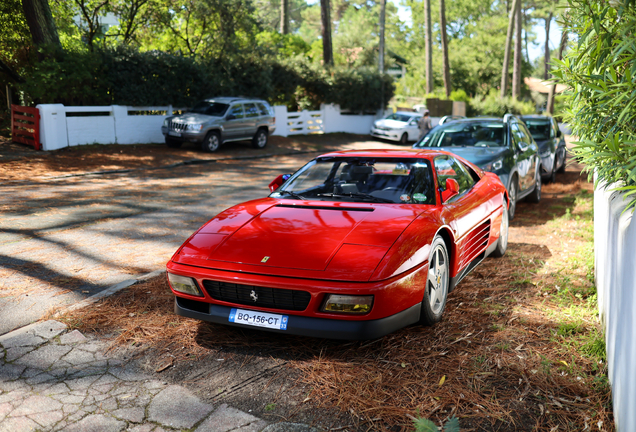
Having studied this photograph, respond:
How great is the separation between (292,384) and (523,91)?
60998 mm

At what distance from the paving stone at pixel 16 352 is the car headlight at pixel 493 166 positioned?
6.87 meters

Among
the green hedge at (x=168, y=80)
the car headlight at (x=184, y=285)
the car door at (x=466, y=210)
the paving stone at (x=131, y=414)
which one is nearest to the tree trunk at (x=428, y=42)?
the green hedge at (x=168, y=80)

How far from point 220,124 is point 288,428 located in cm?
1719

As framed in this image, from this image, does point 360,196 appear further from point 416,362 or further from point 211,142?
point 211,142

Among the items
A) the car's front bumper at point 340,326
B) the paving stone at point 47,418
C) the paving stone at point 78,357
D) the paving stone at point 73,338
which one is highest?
the car's front bumper at point 340,326

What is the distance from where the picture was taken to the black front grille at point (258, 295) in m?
3.89

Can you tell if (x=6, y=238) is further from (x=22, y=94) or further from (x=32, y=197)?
(x=22, y=94)

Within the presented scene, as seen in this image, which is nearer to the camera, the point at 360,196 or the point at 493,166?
the point at 360,196

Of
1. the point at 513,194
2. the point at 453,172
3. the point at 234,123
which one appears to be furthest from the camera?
the point at 234,123

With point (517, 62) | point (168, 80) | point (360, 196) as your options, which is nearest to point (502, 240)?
point (360, 196)

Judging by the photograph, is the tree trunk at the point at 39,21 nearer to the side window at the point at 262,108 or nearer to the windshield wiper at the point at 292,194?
the side window at the point at 262,108

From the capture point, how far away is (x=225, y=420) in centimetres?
328

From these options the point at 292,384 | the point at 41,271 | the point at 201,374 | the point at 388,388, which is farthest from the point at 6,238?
the point at 388,388

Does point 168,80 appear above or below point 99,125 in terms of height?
above
